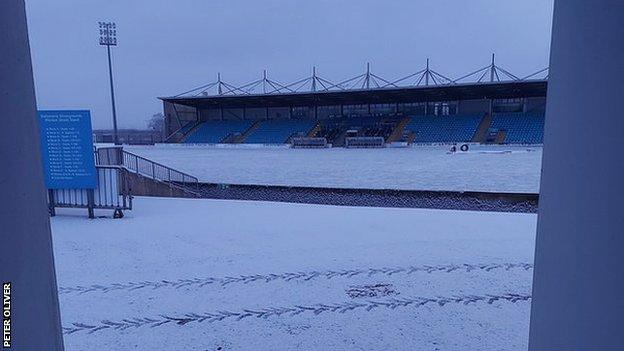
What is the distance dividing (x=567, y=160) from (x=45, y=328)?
94.5 inches

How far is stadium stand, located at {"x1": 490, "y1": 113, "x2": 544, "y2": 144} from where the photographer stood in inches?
1657

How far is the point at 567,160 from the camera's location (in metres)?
1.83

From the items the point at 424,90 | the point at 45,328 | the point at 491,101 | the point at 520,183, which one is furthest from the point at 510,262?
the point at 491,101

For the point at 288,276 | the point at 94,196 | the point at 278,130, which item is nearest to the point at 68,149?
the point at 94,196

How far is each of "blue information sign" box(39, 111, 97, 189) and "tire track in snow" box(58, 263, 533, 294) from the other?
11.8 ft

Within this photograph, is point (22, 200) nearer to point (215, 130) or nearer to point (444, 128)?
point (444, 128)

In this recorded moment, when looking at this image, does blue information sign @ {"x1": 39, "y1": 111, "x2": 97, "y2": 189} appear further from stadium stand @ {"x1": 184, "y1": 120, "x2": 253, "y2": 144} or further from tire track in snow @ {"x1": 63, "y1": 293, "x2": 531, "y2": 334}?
stadium stand @ {"x1": 184, "y1": 120, "x2": 253, "y2": 144}

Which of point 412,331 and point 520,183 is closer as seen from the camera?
point 412,331

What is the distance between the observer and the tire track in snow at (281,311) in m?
3.42

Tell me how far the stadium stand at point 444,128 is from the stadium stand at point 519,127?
2198mm

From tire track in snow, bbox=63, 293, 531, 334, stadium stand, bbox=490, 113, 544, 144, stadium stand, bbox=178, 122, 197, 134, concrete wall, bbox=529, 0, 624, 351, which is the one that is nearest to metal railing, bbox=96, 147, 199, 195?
tire track in snow, bbox=63, 293, 531, 334

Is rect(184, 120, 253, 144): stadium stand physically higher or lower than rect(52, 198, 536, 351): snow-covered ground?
higher

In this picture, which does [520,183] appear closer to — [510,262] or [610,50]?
[510,262]

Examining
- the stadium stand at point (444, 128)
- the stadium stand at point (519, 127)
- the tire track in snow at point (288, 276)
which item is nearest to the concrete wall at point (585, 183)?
the tire track in snow at point (288, 276)
